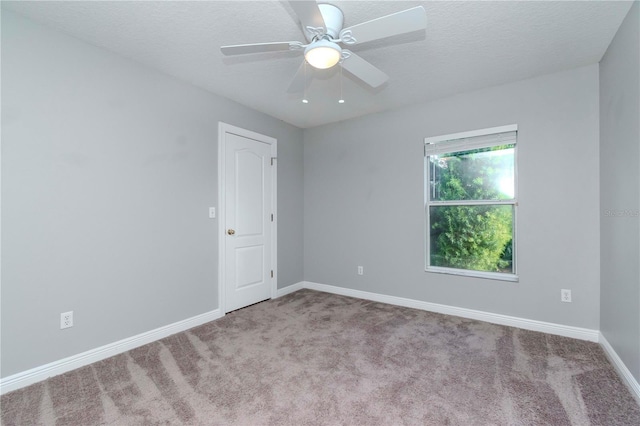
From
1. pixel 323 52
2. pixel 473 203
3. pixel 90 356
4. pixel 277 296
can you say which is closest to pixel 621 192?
pixel 473 203

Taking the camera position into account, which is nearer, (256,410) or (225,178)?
(256,410)

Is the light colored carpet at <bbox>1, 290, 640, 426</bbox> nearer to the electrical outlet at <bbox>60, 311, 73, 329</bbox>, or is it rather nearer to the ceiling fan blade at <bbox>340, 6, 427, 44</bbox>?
the electrical outlet at <bbox>60, 311, 73, 329</bbox>

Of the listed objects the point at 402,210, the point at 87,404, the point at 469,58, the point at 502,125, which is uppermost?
the point at 469,58

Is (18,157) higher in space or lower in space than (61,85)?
lower

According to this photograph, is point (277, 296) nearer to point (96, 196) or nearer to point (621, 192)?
point (96, 196)

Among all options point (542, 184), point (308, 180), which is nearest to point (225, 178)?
point (308, 180)

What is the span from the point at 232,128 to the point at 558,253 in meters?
3.58

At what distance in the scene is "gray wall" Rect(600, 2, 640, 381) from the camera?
6.18 feet

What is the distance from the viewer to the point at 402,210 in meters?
3.67

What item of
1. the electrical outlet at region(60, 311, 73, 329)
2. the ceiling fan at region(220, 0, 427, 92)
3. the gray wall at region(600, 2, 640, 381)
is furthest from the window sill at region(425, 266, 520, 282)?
the electrical outlet at region(60, 311, 73, 329)

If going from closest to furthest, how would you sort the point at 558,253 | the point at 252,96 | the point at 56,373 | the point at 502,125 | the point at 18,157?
the point at 18,157
the point at 56,373
the point at 558,253
the point at 502,125
the point at 252,96

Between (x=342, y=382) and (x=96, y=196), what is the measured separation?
2345 mm

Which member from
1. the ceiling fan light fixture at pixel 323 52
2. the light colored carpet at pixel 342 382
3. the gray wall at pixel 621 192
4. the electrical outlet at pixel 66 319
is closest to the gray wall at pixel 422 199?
the gray wall at pixel 621 192

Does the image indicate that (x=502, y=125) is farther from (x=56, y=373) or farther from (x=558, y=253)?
(x=56, y=373)
